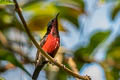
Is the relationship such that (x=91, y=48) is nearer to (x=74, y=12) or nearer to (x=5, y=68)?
(x=74, y=12)

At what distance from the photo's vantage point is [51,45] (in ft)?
11.0

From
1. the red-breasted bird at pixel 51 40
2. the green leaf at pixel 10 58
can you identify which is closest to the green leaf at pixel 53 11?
the red-breasted bird at pixel 51 40

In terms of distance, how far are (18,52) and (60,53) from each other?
39 cm

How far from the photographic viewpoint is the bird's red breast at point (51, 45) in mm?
3230

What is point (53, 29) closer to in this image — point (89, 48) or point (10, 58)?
point (89, 48)

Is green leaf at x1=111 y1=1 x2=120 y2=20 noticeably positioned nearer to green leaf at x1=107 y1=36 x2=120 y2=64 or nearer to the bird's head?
green leaf at x1=107 y1=36 x2=120 y2=64

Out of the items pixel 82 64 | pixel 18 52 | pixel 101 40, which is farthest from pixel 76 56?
pixel 18 52

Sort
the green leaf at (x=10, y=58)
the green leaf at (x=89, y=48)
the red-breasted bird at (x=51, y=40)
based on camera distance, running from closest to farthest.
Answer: the green leaf at (x=10, y=58), the red-breasted bird at (x=51, y=40), the green leaf at (x=89, y=48)

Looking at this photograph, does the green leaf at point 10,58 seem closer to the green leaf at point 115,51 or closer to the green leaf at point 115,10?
the green leaf at point 115,51

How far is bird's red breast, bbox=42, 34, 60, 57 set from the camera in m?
3.23

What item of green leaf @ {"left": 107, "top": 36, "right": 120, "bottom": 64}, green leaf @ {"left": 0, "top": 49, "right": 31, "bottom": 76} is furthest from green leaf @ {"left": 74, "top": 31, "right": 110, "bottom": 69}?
green leaf @ {"left": 0, "top": 49, "right": 31, "bottom": 76}

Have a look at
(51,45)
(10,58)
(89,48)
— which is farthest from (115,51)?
(10,58)

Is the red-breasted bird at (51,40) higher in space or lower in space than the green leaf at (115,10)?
lower

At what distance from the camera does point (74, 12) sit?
357cm
